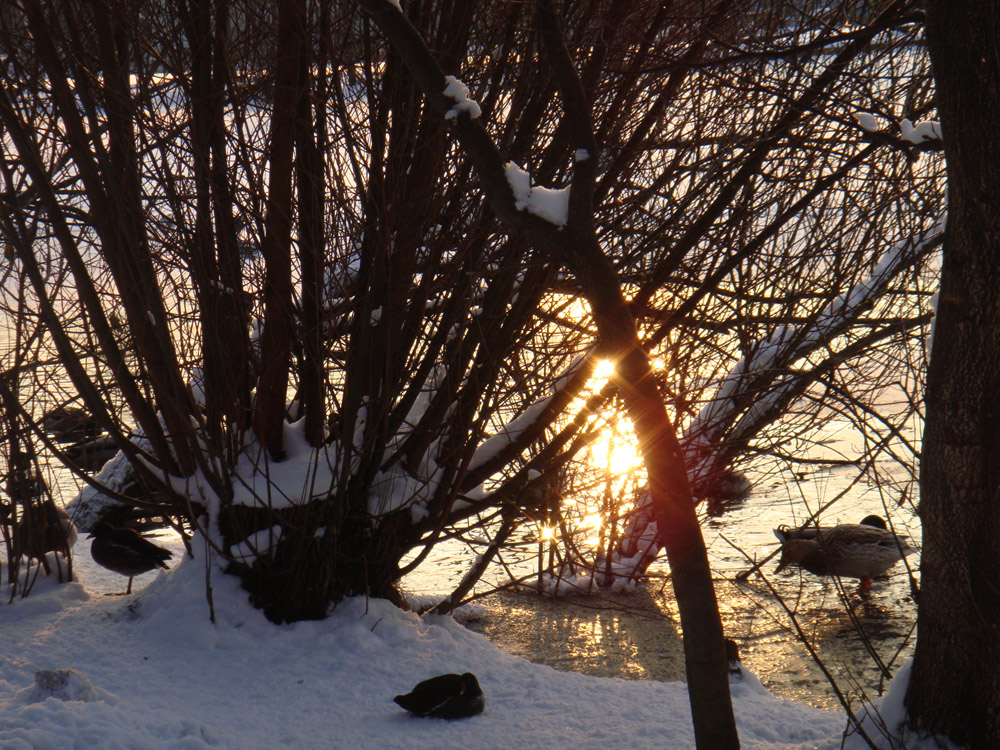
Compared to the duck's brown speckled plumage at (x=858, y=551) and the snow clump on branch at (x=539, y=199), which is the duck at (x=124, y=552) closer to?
the snow clump on branch at (x=539, y=199)

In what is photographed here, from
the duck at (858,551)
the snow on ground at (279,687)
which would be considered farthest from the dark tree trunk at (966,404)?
the duck at (858,551)

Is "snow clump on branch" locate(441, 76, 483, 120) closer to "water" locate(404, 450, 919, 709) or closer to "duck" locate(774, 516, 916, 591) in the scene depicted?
"water" locate(404, 450, 919, 709)

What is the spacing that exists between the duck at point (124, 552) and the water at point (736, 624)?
1737mm

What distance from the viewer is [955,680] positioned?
246cm

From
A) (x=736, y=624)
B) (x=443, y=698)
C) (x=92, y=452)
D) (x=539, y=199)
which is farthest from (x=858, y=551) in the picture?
(x=92, y=452)

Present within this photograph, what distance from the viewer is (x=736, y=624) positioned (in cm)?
511

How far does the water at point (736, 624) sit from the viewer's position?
4.24 metres

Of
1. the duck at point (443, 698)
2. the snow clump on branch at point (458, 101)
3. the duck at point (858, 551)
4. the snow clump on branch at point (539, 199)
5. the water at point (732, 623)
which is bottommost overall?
the duck at point (443, 698)

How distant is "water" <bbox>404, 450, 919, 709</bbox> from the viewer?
4238 mm

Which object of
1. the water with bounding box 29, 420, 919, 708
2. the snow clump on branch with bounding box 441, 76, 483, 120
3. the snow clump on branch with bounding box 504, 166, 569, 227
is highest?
the snow clump on branch with bounding box 441, 76, 483, 120

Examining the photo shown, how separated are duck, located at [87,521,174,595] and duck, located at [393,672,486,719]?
202cm

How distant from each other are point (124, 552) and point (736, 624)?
11.5 feet

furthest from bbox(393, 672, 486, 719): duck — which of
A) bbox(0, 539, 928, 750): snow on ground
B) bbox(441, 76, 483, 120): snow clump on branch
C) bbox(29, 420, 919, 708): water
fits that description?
bbox(441, 76, 483, 120): snow clump on branch

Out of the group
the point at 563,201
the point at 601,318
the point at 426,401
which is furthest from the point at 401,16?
the point at 426,401
